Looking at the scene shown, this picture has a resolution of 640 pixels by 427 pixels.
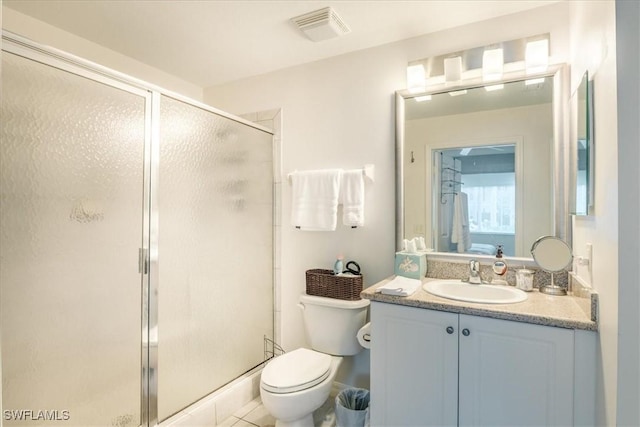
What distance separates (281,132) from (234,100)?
547mm

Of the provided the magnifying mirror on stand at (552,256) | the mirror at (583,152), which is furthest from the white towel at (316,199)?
the mirror at (583,152)

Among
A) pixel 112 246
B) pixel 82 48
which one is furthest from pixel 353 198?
pixel 82 48

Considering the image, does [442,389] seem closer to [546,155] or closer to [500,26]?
[546,155]

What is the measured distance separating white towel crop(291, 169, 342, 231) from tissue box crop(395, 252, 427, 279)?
1.48 feet

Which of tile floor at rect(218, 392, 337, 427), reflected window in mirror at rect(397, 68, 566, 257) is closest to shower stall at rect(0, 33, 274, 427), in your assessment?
tile floor at rect(218, 392, 337, 427)

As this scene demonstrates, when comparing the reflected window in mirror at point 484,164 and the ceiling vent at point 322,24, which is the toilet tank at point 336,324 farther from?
the ceiling vent at point 322,24

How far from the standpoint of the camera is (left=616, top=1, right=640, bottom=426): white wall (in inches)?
37.7

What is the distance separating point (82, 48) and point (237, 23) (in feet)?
3.18

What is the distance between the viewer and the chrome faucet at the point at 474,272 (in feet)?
5.79

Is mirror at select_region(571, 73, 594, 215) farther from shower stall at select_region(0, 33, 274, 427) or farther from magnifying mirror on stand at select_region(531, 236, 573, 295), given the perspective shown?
shower stall at select_region(0, 33, 274, 427)

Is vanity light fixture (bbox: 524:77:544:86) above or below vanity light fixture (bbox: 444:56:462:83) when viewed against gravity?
below

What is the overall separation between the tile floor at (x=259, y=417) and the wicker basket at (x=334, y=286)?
2.24 ft

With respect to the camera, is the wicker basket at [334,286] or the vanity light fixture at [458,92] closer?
the vanity light fixture at [458,92]

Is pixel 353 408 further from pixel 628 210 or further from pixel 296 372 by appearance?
pixel 628 210
